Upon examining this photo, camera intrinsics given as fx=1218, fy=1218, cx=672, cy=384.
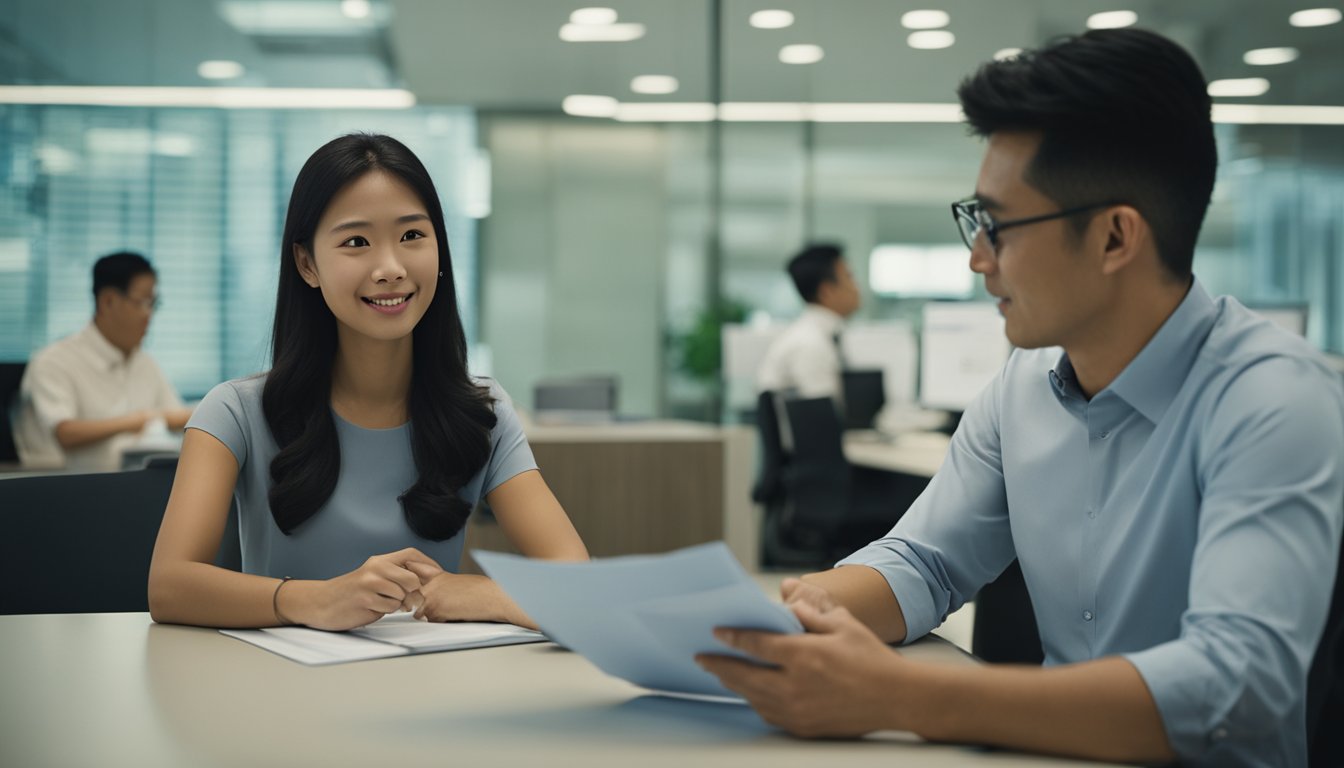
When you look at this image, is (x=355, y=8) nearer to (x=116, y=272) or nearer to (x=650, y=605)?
(x=116, y=272)

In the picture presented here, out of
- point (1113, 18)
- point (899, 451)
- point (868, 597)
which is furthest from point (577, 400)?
point (868, 597)

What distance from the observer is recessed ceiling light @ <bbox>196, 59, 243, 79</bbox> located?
22.7 feet

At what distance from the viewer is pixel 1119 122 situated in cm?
124

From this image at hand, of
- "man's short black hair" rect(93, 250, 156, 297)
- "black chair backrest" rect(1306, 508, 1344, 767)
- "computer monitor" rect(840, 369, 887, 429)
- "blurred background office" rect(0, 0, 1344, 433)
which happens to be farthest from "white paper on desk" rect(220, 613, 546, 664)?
"computer monitor" rect(840, 369, 887, 429)

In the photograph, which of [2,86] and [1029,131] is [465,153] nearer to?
[2,86]

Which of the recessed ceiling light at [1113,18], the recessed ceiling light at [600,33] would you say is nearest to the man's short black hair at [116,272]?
the recessed ceiling light at [600,33]

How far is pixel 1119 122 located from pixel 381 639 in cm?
96

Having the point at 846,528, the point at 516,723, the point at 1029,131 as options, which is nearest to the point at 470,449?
the point at 516,723

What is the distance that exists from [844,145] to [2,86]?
466 cm

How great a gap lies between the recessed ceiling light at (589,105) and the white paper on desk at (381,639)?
6528 millimetres

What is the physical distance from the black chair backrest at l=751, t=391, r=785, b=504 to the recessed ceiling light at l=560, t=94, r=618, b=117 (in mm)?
3182

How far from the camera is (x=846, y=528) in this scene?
4.96m

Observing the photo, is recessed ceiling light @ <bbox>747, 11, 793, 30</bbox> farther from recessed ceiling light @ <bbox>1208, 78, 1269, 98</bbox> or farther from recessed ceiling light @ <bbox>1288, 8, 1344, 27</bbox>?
recessed ceiling light @ <bbox>1288, 8, 1344, 27</bbox>

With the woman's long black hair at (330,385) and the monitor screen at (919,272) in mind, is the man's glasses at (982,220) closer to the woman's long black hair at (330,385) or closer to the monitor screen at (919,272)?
the woman's long black hair at (330,385)
